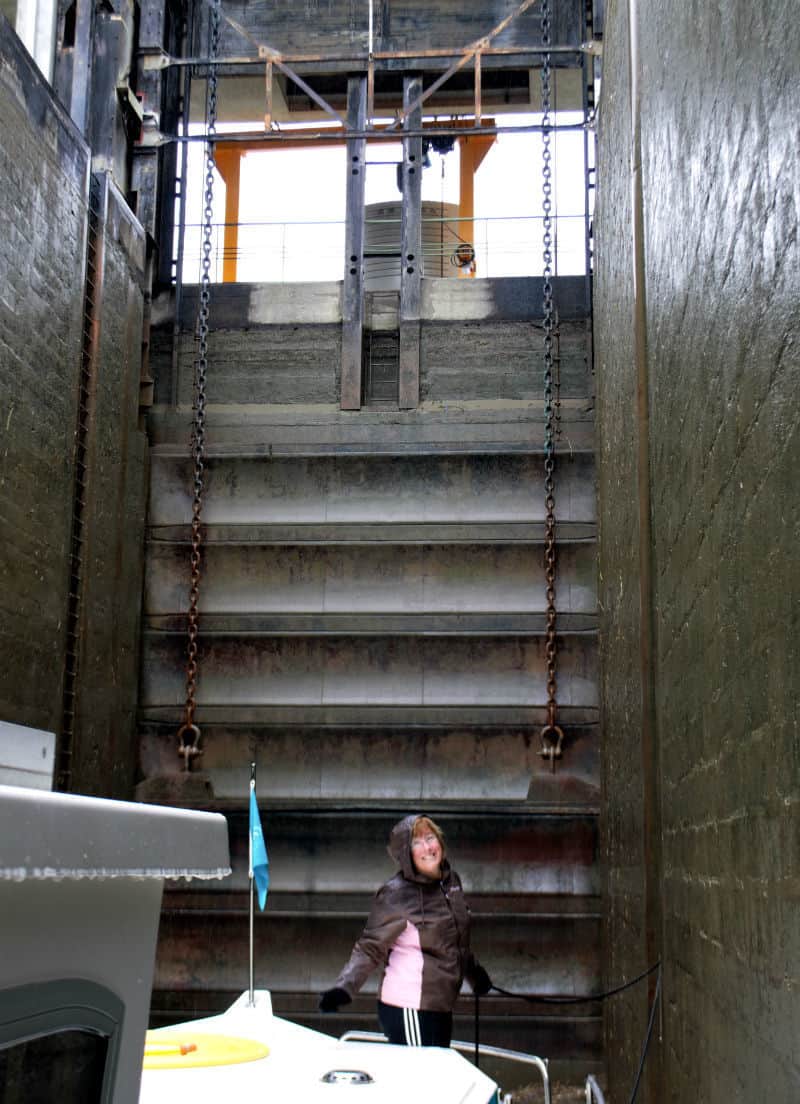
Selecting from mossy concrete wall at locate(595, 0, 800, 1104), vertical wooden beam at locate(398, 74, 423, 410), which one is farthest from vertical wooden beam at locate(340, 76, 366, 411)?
mossy concrete wall at locate(595, 0, 800, 1104)

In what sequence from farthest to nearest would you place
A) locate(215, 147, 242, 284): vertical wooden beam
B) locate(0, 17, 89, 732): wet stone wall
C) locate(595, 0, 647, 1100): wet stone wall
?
locate(215, 147, 242, 284): vertical wooden beam, locate(0, 17, 89, 732): wet stone wall, locate(595, 0, 647, 1100): wet stone wall

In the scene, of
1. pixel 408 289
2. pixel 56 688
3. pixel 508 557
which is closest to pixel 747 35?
pixel 56 688

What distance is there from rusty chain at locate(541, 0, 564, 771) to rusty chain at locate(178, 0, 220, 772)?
1956 millimetres

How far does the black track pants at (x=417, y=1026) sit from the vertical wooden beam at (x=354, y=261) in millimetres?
4177

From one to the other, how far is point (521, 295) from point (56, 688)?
376cm

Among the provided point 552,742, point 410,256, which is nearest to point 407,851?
point 552,742

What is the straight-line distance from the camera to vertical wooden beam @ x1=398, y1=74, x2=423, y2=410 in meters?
8.66

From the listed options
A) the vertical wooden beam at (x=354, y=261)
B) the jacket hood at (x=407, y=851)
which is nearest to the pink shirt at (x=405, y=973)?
the jacket hood at (x=407, y=851)

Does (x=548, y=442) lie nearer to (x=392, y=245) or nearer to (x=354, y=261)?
(x=354, y=261)

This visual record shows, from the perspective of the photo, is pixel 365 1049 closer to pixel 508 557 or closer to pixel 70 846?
pixel 70 846

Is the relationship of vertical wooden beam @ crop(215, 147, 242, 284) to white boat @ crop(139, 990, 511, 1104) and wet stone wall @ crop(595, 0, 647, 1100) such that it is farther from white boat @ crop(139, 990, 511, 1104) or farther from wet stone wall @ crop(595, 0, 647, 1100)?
white boat @ crop(139, 990, 511, 1104)

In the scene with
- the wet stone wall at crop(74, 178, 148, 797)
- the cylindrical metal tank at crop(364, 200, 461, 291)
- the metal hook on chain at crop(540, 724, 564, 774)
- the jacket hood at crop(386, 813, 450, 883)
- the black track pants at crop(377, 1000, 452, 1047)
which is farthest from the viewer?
the cylindrical metal tank at crop(364, 200, 461, 291)

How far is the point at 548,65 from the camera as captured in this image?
28.8 ft

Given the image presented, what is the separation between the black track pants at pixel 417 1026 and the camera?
17.3 feet
